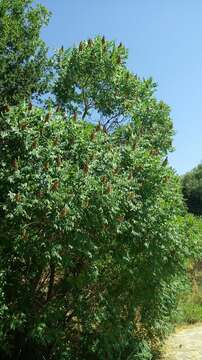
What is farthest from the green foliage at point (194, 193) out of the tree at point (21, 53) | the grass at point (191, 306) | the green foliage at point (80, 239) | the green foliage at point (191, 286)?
the green foliage at point (80, 239)

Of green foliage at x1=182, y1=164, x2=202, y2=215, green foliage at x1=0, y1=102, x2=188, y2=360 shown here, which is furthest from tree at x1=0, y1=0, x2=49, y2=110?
green foliage at x1=182, y1=164, x2=202, y2=215

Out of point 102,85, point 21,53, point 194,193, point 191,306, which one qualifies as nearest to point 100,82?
point 102,85

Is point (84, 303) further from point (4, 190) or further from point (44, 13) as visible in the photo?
point (44, 13)

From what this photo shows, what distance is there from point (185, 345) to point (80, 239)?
5666mm

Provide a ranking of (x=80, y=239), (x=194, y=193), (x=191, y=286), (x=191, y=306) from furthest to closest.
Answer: (x=194, y=193)
(x=191, y=286)
(x=191, y=306)
(x=80, y=239)

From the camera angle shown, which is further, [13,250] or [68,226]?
[13,250]

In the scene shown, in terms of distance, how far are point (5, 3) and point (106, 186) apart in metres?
9.33

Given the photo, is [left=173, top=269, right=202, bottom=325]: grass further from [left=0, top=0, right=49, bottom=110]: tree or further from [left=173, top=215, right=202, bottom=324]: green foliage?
[left=0, top=0, right=49, bottom=110]: tree

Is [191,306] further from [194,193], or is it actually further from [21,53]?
[194,193]


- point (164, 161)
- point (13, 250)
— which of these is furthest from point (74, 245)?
point (164, 161)

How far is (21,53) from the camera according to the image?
16.5 metres

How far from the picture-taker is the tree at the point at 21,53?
1580 cm

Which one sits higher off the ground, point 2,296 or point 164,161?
point 164,161

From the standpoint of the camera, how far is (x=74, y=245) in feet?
28.0
